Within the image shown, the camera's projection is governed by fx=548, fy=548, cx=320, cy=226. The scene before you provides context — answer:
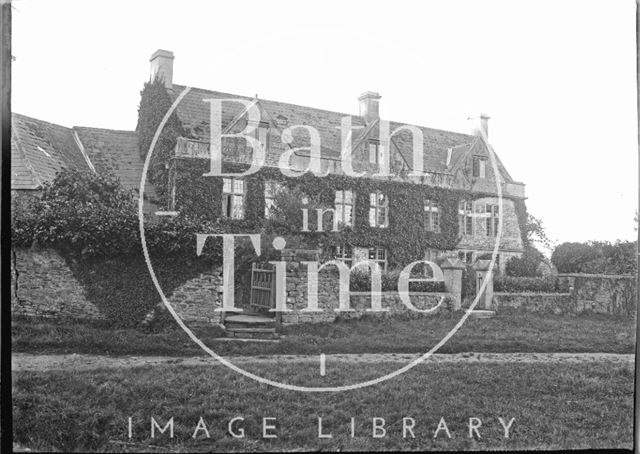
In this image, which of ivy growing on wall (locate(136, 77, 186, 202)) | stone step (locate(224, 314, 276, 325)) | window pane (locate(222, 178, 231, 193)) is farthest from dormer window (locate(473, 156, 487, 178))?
ivy growing on wall (locate(136, 77, 186, 202))

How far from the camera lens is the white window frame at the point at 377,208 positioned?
33.2 ft

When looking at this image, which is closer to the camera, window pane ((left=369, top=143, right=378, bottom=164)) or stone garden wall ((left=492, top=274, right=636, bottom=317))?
stone garden wall ((left=492, top=274, right=636, bottom=317))

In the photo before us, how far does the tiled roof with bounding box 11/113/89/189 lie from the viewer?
725cm

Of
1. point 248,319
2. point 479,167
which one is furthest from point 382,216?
point 248,319

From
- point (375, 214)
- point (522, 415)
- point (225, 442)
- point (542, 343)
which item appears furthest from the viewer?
point (375, 214)

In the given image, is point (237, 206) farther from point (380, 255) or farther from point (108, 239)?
point (380, 255)

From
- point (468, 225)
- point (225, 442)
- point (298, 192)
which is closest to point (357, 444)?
point (225, 442)

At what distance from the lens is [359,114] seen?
306 inches

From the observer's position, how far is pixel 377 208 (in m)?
10.2

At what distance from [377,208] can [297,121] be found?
328 cm

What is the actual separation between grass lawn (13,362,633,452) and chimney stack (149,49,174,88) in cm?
395

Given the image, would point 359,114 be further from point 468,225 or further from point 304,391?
point 304,391

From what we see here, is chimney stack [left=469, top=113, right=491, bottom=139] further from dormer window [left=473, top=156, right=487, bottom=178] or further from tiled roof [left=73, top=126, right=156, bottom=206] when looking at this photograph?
tiled roof [left=73, top=126, right=156, bottom=206]

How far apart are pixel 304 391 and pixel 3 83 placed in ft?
15.0
